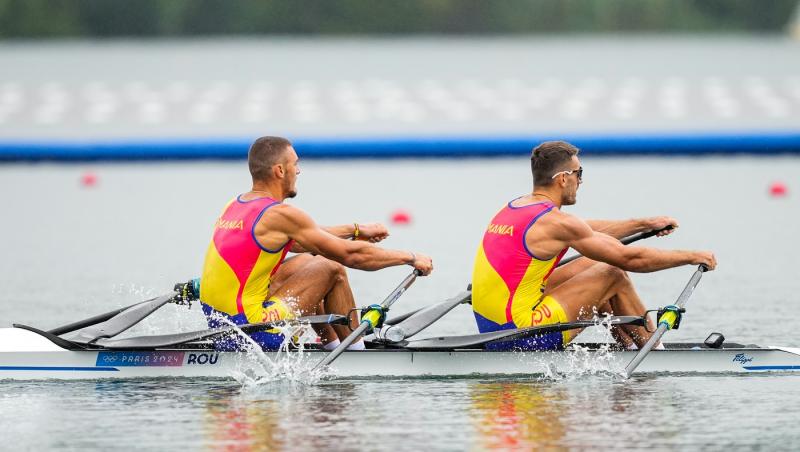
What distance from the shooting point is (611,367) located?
8352mm

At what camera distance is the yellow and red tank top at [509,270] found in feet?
27.2

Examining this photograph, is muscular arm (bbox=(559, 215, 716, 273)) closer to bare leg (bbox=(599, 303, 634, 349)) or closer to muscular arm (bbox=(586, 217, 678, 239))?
bare leg (bbox=(599, 303, 634, 349))

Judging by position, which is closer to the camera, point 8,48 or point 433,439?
point 433,439

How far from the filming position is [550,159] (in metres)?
8.33

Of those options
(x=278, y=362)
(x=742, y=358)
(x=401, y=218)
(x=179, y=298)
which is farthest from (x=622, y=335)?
(x=401, y=218)

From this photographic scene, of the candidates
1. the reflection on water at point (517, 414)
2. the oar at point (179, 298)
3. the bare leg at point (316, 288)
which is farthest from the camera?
the oar at point (179, 298)

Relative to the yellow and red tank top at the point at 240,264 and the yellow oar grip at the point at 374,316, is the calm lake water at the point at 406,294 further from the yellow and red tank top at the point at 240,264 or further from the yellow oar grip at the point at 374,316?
the yellow and red tank top at the point at 240,264

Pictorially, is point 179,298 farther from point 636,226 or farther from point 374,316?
point 636,226

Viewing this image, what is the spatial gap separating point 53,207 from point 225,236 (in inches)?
385

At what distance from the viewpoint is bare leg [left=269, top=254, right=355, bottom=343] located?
8.45 metres

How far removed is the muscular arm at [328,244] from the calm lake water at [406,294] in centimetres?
62

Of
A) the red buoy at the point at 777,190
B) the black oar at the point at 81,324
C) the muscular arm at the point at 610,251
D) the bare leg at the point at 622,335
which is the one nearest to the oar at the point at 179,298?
the black oar at the point at 81,324

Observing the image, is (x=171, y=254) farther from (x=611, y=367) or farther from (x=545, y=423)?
(x=545, y=423)

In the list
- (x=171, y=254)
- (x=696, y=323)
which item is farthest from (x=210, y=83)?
(x=696, y=323)
